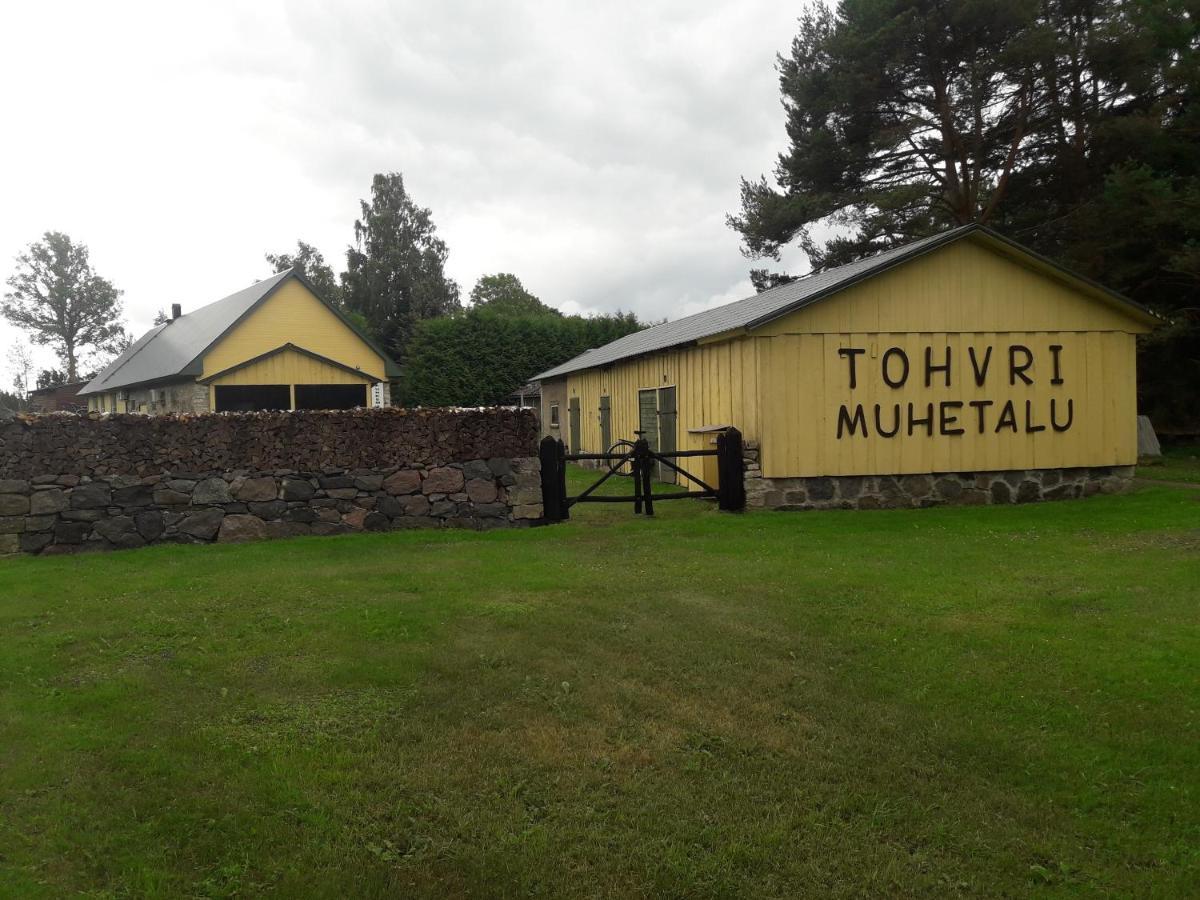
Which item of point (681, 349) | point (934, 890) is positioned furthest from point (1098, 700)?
point (681, 349)

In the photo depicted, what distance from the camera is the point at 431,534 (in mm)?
12367

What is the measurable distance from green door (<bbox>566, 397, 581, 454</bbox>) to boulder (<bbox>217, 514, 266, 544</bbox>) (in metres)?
15.6

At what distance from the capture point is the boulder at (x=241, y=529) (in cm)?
1215

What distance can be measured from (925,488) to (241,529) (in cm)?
1053

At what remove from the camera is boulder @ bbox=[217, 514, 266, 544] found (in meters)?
12.1

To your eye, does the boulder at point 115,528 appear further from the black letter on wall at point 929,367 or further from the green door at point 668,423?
the black letter on wall at point 929,367

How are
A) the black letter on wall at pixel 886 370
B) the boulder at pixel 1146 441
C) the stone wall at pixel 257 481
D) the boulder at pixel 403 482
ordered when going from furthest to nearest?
the boulder at pixel 1146 441 → the black letter on wall at pixel 886 370 → the boulder at pixel 403 482 → the stone wall at pixel 257 481

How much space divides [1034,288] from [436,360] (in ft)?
79.5

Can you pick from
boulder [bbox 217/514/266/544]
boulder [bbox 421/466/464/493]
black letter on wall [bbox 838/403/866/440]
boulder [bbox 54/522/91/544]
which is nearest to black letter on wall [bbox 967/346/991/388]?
black letter on wall [bbox 838/403/866/440]

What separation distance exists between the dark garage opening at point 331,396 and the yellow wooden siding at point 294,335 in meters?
0.78

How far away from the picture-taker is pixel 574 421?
28.3 m

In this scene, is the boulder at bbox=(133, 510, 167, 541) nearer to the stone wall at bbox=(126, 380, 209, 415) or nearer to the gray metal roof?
the stone wall at bbox=(126, 380, 209, 415)

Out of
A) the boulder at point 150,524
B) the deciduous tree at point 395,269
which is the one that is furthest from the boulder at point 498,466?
the deciduous tree at point 395,269

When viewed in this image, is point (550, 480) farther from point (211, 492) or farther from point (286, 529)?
point (211, 492)
